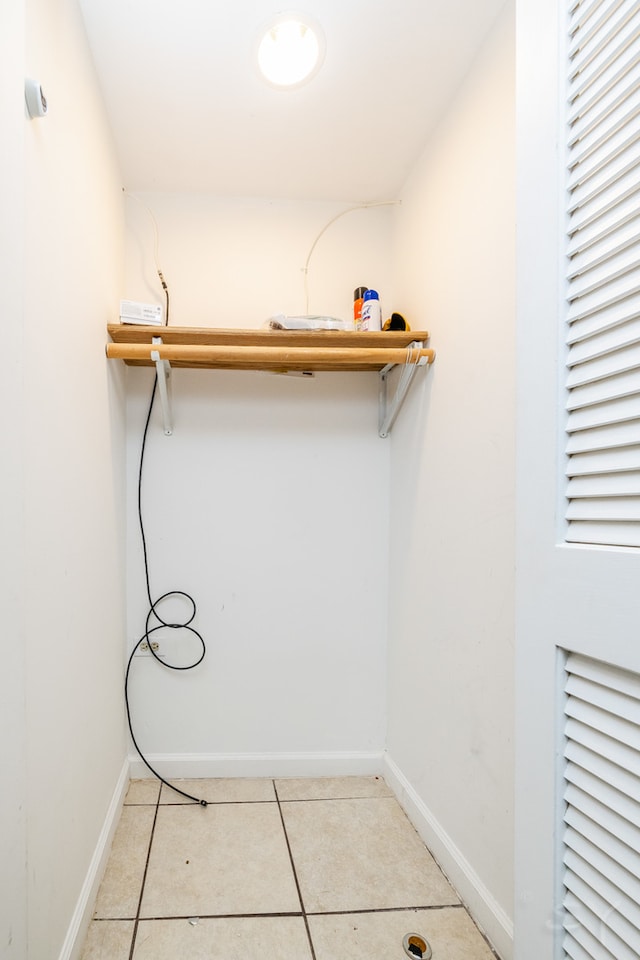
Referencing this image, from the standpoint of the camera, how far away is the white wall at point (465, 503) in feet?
4.61

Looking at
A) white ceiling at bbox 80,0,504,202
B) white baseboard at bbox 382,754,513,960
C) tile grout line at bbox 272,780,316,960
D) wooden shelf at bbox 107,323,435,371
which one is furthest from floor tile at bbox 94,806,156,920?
white ceiling at bbox 80,0,504,202

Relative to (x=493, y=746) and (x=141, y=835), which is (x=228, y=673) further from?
(x=493, y=746)

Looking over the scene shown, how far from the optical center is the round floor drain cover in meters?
1.36

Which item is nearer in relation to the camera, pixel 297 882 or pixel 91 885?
pixel 91 885

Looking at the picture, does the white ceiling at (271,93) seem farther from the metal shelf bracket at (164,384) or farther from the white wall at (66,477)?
the metal shelf bracket at (164,384)

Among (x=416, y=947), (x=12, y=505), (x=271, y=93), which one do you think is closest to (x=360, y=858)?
(x=416, y=947)

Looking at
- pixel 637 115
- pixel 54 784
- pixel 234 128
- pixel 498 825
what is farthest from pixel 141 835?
pixel 234 128

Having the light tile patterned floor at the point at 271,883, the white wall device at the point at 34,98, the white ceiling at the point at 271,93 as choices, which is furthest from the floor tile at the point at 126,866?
the white ceiling at the point at 271,93

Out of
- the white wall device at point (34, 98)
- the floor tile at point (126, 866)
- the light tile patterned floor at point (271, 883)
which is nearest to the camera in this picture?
the white wall device at point (34, 98)

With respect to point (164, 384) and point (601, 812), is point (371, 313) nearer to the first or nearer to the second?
point (164, 384)

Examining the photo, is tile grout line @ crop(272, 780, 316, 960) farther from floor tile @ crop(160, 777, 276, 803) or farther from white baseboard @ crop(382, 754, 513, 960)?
white baseboard @ crop(382, 754, 513, 960)

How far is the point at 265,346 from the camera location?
1970 mm

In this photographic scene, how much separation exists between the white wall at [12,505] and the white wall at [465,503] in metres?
0.99

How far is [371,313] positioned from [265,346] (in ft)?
1.42
